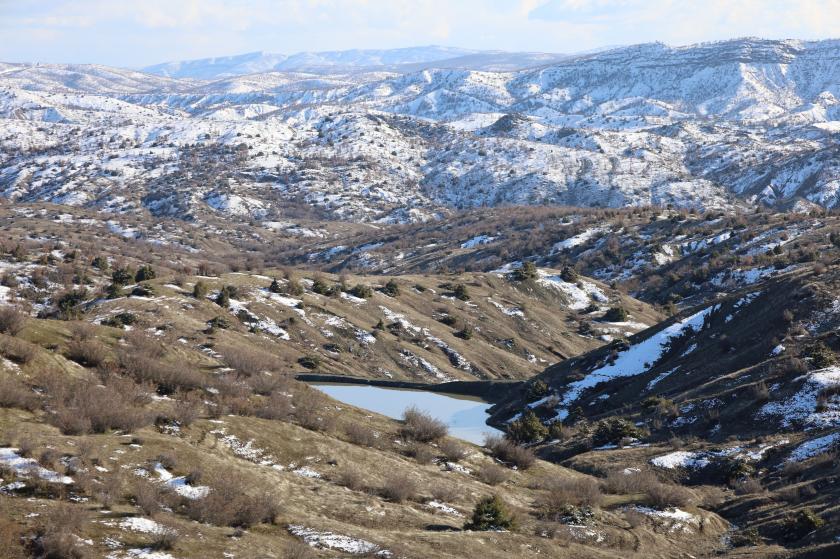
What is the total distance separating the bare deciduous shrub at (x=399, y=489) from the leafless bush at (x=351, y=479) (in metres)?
0.70

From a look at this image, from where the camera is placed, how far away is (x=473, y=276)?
100750 millimetres

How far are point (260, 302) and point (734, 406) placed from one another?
1799 inches

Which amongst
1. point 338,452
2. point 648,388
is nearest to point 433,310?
point 648,388

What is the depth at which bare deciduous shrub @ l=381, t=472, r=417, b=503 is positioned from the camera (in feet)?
75.2

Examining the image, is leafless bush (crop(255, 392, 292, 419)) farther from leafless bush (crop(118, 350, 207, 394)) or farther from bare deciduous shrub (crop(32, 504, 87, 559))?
bare deciduous shrub (crop(32, 504, 87, 559))

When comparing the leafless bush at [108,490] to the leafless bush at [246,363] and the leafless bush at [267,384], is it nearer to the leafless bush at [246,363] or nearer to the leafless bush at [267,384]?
the leafless bush at [267,384]

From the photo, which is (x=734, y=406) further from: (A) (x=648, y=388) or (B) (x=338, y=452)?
(B) (x=338, y=452)

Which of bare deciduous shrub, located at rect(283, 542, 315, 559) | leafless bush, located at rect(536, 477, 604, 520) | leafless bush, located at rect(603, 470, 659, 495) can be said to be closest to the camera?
bare deciduous shrub, located at rect(283, 542, 315, 559)

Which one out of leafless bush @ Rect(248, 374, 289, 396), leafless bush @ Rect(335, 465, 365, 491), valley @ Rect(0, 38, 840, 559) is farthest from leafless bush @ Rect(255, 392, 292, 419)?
leafless bush @ Rect(335, 465, 365, 491)

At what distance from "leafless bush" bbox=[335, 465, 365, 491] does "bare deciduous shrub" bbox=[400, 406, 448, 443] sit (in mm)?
5820

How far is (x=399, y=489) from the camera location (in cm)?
2302

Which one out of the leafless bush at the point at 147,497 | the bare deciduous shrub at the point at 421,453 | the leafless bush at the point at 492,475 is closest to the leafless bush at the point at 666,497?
the leafless bush at the point at 492,475

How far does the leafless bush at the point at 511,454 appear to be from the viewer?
30391mm

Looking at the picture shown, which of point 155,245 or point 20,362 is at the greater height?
point 20,362
